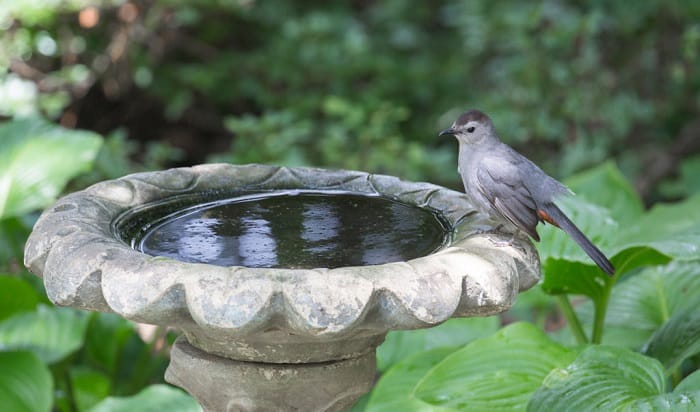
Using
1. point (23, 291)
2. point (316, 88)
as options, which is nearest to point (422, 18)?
point (316, 88)

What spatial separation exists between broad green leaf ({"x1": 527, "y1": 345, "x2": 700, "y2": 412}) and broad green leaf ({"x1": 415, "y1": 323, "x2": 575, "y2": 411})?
14 cm

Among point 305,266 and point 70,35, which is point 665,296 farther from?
point 70,35

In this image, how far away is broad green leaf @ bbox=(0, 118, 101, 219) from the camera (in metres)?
3.56

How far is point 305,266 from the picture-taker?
2.03 metres

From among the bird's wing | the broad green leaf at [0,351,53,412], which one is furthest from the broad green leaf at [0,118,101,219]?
the bird's wing

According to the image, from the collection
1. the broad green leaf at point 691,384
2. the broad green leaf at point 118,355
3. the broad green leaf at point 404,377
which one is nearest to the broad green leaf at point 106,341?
the broad green leaf at point 118,355

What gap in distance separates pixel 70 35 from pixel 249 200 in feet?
13.8

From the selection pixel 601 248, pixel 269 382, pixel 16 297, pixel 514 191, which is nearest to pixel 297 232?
pixel 269 382

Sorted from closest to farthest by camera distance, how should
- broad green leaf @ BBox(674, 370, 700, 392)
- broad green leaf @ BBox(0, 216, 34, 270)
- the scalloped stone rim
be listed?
the scalloped stone rim, broad green leaf @ BBox(674, 370, 700, 392), broad green leaf @ BBox(0, 216, 34, 270)

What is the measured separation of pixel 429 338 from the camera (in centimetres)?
368

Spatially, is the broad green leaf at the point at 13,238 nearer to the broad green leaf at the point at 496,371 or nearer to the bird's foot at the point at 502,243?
the broad green leaf at the point at 496,371

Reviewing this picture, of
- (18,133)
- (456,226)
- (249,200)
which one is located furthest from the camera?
(18,133)

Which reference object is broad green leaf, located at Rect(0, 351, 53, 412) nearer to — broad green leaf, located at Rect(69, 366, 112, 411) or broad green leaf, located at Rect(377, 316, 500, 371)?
broad green leaf, located at Rect(69, 366, 112, 411)

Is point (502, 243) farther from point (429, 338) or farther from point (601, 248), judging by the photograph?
point (429, 338)
